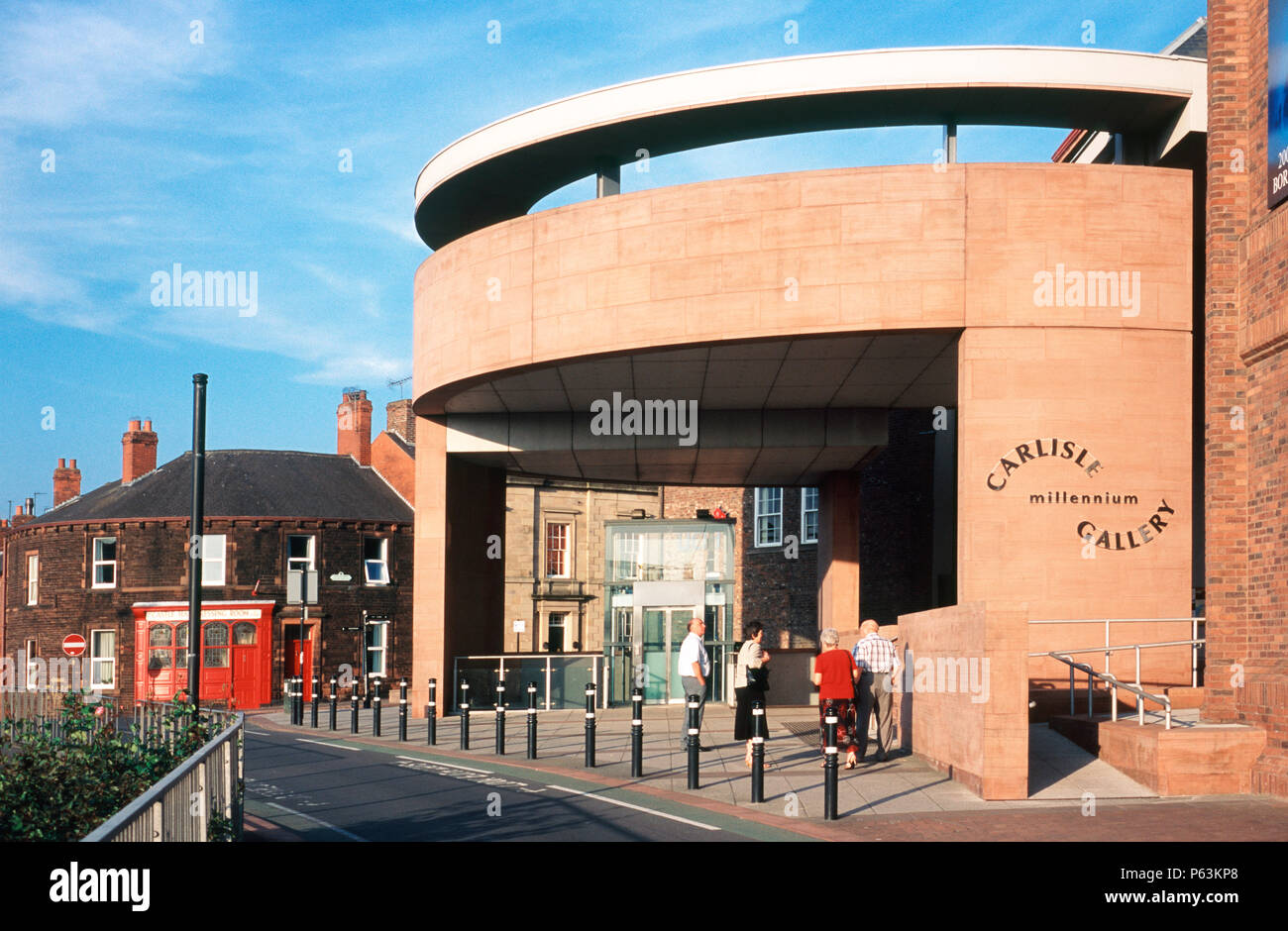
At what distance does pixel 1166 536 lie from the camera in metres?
18.7

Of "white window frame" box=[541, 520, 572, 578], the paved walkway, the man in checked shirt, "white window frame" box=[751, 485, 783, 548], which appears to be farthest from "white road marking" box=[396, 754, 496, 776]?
"white window frame" box=[541, 520, 572, 578]

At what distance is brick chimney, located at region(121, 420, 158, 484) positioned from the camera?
158 ft

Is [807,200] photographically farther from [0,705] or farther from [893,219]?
[0,705]

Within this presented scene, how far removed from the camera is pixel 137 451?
159 ft

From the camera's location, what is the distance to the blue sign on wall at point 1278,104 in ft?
A: 45.6

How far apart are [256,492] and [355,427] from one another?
6.33 m

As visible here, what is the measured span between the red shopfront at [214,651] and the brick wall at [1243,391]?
3342 cm

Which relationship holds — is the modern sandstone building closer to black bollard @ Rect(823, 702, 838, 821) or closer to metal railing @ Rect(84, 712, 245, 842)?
black bollard @ Rect(823, 702, 838, 821)

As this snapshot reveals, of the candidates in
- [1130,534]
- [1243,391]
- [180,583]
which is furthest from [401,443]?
[1243,391]

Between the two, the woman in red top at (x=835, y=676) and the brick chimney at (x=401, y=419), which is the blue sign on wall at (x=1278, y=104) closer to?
the woman in red top at (x=835, y=676)

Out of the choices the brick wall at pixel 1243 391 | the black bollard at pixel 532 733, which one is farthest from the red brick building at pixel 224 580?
the brick wall at pixel 1243 391
